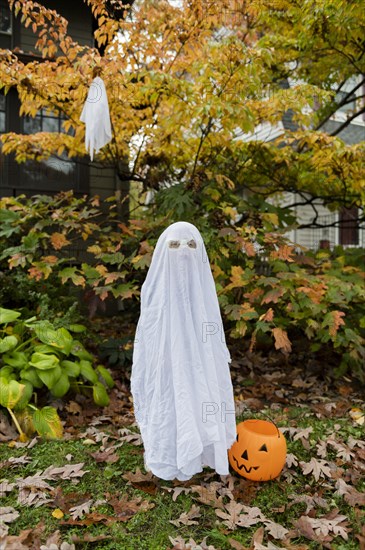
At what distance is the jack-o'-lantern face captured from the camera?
8.54 ft

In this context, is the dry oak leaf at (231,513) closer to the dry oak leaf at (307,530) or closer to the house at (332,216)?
the dry oak leaf at (307,530)

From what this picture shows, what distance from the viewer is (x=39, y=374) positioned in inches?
135

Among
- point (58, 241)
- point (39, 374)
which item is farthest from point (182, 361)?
point (58, 241)

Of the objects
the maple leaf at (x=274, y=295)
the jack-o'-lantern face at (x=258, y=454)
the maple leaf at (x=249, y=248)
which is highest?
the maple leaf at (x=249, y=248)

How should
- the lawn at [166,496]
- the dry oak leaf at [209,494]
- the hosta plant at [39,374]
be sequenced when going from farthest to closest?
the hosta plant at [39,374], the dry oak leaf at [209,494], the lawn at [166,496]

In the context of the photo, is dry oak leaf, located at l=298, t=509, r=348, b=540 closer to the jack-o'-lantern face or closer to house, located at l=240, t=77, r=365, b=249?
the jack-o'-lantern face

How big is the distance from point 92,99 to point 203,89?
1112 mm

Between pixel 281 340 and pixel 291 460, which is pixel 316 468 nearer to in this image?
pixel 291 460

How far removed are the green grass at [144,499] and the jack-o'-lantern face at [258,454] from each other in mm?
101

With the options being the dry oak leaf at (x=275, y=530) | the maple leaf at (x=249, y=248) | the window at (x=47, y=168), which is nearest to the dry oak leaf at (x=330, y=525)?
the dry oak leaf at (x=275, y=530)

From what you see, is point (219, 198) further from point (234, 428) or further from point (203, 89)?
point (234, 428)

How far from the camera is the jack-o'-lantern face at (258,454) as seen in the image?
102 inches

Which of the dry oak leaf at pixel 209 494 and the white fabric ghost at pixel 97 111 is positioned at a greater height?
the white fabric ghost at pixel 97 111

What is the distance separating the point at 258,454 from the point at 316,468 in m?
0.50
